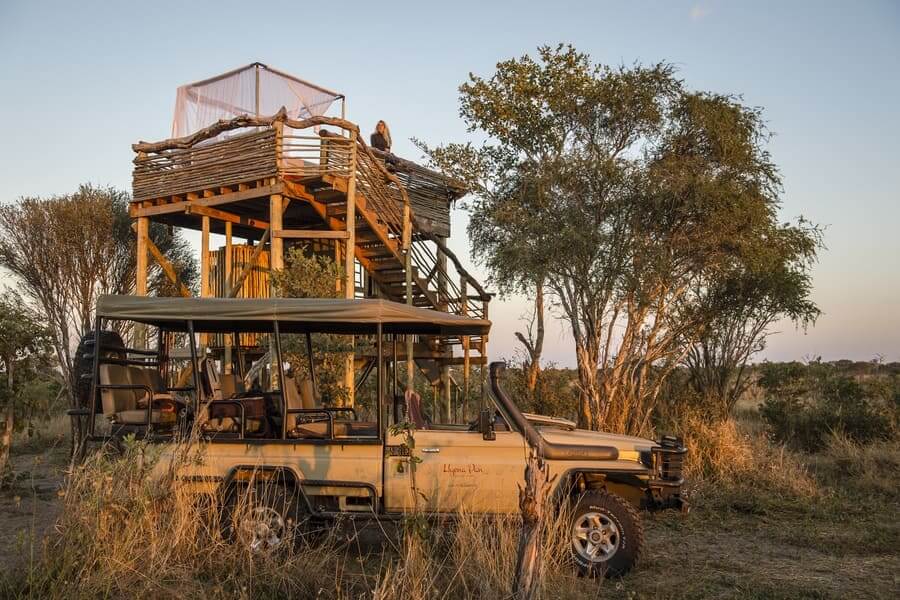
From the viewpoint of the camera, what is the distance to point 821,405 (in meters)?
15.5

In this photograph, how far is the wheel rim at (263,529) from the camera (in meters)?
6.60

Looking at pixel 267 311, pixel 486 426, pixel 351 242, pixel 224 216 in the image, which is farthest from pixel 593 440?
pixel 224 216

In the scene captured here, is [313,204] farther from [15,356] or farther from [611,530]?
[611,530]

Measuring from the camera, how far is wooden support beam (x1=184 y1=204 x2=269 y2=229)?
54.7 ft

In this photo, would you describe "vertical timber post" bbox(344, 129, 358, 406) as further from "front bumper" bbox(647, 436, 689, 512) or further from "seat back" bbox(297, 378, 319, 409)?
"front bumper" bbox(647, 436, 689, 512)

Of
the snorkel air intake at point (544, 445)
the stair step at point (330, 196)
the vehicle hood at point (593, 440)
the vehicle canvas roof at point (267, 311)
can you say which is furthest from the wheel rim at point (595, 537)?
the stair step at point (330, 196)

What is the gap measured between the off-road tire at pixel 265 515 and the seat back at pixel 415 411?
115 centimetres

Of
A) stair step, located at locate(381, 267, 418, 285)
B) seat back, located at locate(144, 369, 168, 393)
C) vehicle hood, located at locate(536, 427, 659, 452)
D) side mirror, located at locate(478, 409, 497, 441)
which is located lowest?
vehicle hood, located at locate(536, 427, 659, 452)

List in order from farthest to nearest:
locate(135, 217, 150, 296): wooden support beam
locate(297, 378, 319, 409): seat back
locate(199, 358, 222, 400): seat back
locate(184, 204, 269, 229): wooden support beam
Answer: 1. locate(135, 217, 150, 296): wooden support beam
2. locate(184, 204, 269, 229): wooden support beam
3. locate(297, 378, 319, 409): seat back
4. locate(199, 358, 222, 400): seat back

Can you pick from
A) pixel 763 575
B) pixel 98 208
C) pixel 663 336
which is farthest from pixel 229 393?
pixel 98 208

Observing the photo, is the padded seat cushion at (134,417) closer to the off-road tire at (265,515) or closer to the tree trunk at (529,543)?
the off-road tire at (265,515)

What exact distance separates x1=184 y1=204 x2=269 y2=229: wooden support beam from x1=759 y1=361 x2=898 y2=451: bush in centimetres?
1112

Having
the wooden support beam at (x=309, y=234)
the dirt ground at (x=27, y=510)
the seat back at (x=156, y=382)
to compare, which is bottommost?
the dirt ground at (x=27, y=510)

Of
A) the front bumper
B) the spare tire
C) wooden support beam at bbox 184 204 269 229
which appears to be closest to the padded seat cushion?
the spare tire
